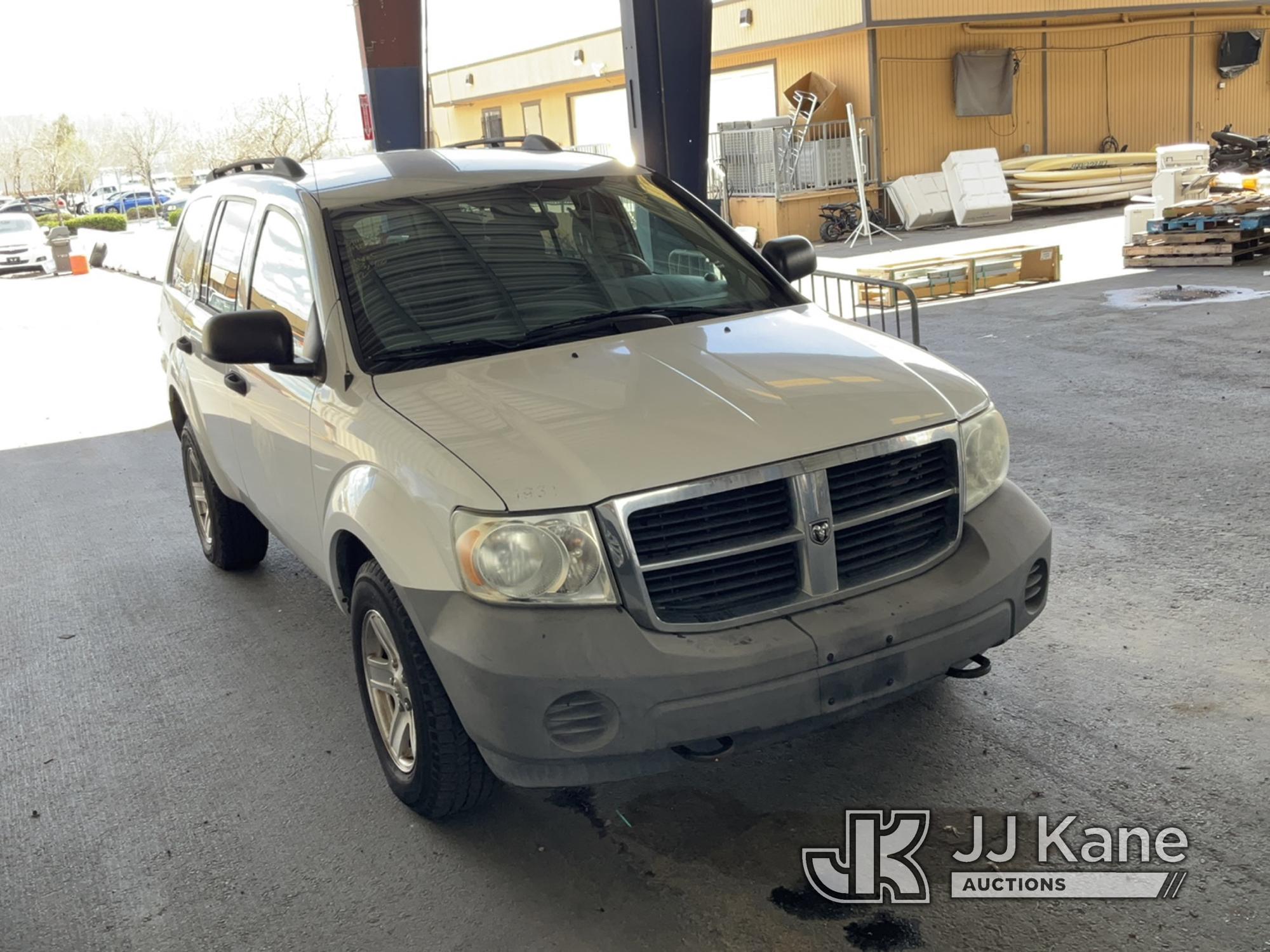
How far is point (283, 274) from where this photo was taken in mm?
4516

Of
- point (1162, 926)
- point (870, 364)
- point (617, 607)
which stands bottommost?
point (1162, 926)

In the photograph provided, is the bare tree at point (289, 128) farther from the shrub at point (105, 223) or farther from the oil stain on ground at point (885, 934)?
the oil stain on ground at point (885, 934)

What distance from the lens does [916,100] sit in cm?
2520

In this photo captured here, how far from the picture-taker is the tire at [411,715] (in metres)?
3.42

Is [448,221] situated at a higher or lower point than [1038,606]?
higher

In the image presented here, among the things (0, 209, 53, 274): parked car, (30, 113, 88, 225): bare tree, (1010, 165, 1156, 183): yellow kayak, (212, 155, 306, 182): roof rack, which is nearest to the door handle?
(212, 155, 306, 182): roof rack

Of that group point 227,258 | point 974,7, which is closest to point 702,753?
point 227,258

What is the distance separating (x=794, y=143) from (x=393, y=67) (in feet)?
37.9

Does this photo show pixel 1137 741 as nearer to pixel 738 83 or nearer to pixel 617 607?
pixel 617 607

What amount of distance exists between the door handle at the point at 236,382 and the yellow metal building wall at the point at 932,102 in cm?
2171

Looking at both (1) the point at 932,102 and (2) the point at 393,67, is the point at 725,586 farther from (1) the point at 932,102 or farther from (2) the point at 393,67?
(1) the point at 932,102

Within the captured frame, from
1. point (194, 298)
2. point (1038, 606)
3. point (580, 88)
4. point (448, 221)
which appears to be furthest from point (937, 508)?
point (580, 88)

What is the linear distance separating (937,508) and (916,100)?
2357 cm

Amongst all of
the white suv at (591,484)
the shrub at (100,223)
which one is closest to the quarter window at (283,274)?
the white suv at (591,484)
